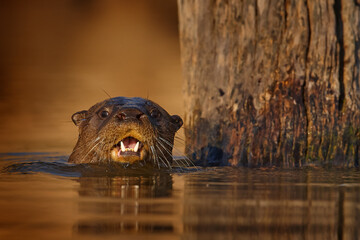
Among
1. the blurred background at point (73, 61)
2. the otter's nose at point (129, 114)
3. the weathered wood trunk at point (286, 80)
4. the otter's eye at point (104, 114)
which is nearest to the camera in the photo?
the otter's nose at point (129, 114)

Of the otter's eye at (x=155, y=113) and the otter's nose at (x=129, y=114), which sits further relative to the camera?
the otter's eye at (x=155, y=113)

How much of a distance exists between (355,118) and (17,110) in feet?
20.6

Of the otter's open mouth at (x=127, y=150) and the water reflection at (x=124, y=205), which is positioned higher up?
the otter's open mouth at (x=127, y=150)

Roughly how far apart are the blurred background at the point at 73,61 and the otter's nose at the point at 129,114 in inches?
111

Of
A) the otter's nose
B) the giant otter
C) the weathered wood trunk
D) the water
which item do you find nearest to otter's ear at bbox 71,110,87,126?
the giant otter

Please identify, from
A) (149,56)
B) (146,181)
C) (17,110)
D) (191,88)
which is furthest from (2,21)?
(146,181)

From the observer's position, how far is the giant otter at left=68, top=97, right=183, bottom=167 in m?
5.65

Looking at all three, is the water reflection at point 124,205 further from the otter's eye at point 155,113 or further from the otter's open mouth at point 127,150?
the otter's eye at point 155,113

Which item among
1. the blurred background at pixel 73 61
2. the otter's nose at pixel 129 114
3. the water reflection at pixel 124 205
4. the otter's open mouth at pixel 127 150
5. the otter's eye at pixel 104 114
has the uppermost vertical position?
the blurred background at pixel 73 61

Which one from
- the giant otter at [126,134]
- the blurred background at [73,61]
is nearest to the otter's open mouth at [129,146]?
the giant otter at [126,134]

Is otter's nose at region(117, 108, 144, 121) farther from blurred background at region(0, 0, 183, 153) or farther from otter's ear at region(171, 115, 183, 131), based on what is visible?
blurred background at region(0, 0, 183, 153)

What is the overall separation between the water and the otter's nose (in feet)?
1.19

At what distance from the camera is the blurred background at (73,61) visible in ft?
34.4

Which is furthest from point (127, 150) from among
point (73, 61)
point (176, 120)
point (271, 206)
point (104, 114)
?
point (73, 61)
